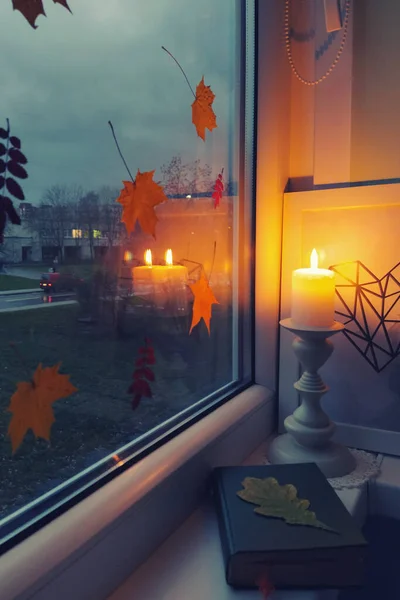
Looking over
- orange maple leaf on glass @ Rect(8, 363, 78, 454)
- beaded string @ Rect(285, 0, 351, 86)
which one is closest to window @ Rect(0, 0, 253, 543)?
orange maple leaf on glass @ Rect(8, 363, 78, 454)

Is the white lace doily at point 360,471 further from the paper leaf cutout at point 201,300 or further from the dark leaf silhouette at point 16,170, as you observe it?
the dark leaf silhouette at point 16,170

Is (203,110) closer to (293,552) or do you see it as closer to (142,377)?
(142,377)

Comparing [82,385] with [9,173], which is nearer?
[9,173]

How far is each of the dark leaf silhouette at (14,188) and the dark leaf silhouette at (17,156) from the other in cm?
2

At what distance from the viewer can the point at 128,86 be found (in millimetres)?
632

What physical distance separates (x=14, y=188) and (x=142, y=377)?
324mm

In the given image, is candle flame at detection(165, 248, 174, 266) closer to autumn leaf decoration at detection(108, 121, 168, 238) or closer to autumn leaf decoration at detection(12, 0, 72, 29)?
autumn leaf decoration at detection(108, 121, 168, 238)

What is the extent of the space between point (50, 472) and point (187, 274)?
1.28 ft

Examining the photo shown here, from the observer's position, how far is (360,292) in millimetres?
932

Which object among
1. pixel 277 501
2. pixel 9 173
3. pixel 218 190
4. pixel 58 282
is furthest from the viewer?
pixel 218 190

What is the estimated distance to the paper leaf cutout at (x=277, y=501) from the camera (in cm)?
63

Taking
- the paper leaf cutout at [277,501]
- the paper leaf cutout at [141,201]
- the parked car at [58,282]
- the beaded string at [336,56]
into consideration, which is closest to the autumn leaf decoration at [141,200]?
the paper leaf cutout at [141,201]

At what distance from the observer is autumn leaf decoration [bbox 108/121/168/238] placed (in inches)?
24.6

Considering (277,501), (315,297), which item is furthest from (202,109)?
(277,501)
